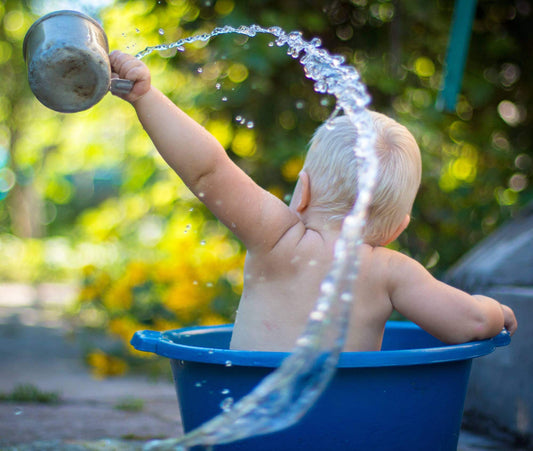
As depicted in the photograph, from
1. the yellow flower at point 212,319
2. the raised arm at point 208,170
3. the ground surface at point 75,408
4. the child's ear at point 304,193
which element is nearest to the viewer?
the raised arm at point 208,170

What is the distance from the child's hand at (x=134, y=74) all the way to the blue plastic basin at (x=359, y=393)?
17.8 inches

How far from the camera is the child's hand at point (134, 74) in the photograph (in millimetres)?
1150

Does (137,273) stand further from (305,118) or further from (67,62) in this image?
(67,62)

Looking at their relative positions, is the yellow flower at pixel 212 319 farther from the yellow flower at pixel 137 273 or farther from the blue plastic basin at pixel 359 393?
the blue plastic basin at pixel 359 393

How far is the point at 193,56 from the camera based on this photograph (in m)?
2.77

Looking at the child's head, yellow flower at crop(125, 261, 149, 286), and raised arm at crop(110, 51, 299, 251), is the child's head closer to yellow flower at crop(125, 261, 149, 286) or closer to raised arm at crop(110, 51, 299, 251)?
raised arm at crop(110, 51, 299, 251)

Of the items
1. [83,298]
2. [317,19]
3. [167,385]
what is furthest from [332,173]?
[83,298]

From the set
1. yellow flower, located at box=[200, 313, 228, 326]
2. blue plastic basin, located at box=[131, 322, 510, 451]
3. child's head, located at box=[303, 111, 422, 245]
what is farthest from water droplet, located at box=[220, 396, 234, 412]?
yellow flower, located at box=[200, 313, 228, 326]

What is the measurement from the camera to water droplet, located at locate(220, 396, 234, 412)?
3.41ft

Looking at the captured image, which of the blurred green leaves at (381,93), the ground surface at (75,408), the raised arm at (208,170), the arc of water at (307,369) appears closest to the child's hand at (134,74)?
the raised arm at (208,170)

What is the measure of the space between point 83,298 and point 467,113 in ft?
7.00

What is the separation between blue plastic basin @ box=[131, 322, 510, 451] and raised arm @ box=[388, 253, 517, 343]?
4 centimetres

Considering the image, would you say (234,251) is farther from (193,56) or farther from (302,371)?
(302,371)

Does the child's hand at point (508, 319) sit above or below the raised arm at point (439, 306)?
below
